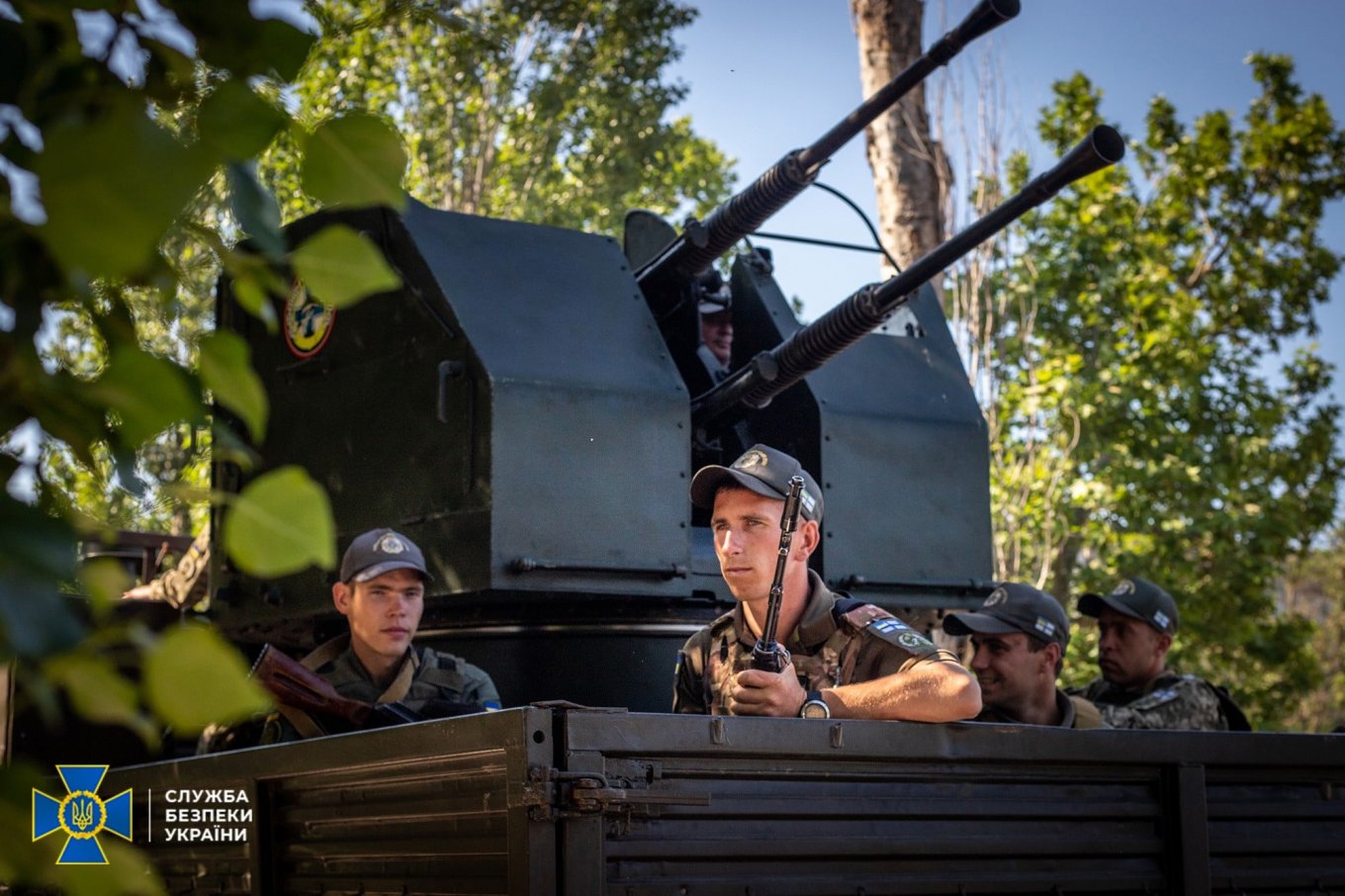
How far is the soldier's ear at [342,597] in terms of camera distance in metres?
5.21

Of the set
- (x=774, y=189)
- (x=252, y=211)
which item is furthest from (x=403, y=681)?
(x=252, y=211)

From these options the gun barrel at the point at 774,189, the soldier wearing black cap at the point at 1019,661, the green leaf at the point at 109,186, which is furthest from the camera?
the soldier wearing black cap at the point at 1019,661

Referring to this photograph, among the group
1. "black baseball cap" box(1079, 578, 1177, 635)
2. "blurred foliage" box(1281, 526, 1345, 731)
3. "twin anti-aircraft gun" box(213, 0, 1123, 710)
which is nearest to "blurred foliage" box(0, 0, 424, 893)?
"twin anti-aircraft gun" box(213, 0, 1123, 710)

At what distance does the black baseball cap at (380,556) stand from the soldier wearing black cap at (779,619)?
938 millimetres

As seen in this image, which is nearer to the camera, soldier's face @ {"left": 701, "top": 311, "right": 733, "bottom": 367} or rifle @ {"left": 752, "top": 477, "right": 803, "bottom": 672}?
rifle @ {"left": 752, "top": 477, "right": 803, "bottom": 672}

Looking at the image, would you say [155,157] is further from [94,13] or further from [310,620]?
[310,620]

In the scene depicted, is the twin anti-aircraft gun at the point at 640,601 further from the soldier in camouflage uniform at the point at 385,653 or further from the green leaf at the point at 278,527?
the green leaf at the point at 278,527

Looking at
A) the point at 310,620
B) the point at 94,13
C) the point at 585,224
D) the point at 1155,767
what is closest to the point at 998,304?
the point at 585,224

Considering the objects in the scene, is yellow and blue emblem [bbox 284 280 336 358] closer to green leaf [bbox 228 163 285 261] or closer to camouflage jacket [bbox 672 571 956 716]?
camouflage jacket [bbox 672 571 956 716]

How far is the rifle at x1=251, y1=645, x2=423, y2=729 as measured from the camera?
431 cm

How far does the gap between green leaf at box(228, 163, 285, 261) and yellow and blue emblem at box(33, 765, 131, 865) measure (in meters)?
3.20

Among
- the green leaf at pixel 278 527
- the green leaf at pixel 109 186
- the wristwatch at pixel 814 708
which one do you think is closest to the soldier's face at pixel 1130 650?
the wristwatch at pixel 814 708

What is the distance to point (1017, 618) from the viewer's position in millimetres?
5332

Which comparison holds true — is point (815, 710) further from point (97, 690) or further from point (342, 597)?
point (97, 690)
